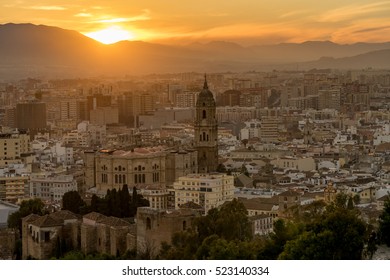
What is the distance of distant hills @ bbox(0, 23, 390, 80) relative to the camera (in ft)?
27.2

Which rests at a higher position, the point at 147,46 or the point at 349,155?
the point at 147,46

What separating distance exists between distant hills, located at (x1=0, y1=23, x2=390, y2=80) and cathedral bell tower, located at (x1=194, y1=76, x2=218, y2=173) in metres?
3.92

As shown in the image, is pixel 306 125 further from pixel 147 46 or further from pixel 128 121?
pixel 147 46

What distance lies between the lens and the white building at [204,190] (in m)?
11.4

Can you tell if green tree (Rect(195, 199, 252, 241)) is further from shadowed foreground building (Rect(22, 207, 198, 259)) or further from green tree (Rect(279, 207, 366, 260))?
green tree (Rect(279, 207, 366, 260))

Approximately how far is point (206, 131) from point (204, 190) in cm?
356

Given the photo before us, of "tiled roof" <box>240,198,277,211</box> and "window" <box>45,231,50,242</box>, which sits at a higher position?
"window" <box>45,231,50,242</box>

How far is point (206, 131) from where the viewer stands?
15.0 metres

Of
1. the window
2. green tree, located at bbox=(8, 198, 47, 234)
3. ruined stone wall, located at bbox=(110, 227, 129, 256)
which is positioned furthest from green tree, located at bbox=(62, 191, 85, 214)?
ruined stone wall, located at bbox=(110, 227, 129, 256)

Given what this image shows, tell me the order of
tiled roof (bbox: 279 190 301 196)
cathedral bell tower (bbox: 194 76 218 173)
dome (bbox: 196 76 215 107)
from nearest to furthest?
1. tiled roof (bbox: 279 190 301 196)
2. dome (bbox: 196 76 215 107)
3. cathedral bell tower (bbox: 194 76 218 173)

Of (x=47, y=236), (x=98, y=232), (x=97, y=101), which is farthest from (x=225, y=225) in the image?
(x=97, y=101)

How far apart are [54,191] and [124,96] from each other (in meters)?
2.87

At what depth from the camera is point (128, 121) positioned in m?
18.2
